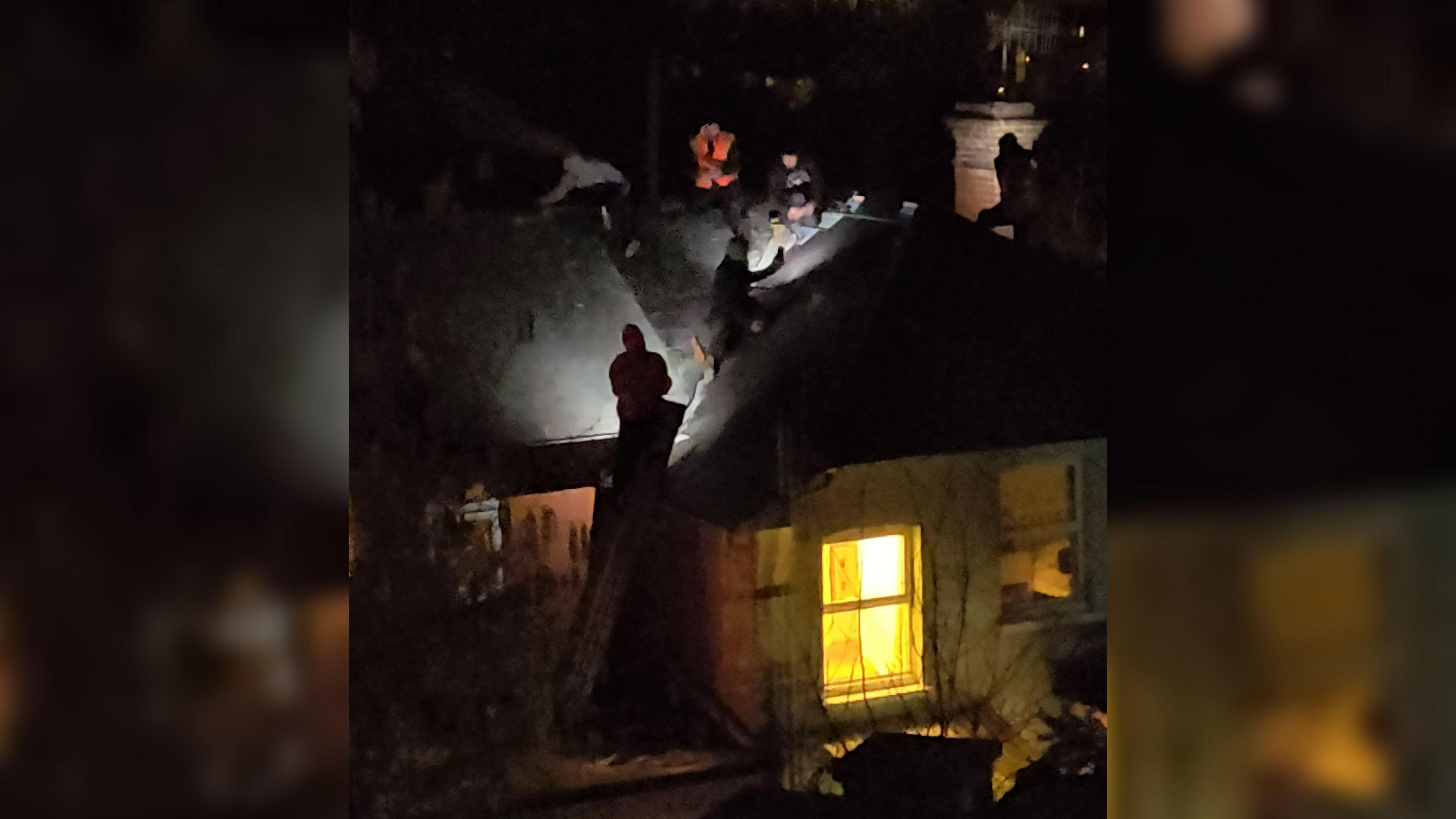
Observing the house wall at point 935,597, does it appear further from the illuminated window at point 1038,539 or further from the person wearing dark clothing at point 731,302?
the person wearing dark clothing at point 731,302

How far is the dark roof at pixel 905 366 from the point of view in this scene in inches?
52.0

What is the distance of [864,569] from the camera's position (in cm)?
138

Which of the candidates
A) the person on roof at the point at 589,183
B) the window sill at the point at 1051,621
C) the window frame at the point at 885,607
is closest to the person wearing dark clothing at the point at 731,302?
the person on roof at the point at 589,183

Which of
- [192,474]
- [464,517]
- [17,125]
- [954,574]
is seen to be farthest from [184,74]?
[954,574]

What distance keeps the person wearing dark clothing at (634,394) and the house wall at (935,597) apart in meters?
0.17

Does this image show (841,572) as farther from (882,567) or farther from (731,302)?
(731,302)

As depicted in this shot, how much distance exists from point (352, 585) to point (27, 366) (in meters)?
0.35

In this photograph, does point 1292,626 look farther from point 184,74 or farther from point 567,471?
point 184,74

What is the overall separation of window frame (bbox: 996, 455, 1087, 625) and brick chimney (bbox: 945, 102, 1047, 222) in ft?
1.01

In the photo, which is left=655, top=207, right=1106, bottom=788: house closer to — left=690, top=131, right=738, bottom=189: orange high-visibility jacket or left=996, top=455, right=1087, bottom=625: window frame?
left=996, top=455, right=1087, bottom=625: window frame

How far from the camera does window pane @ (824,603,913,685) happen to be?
1365 millimetres

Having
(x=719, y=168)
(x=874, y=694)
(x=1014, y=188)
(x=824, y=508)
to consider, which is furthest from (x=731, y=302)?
(x=874, y=694)

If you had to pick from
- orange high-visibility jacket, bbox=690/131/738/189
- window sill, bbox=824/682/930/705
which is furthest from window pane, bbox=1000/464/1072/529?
orange high-visibility jacket, bbox=690/131/738/189

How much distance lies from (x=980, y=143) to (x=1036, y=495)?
1.35 feet
